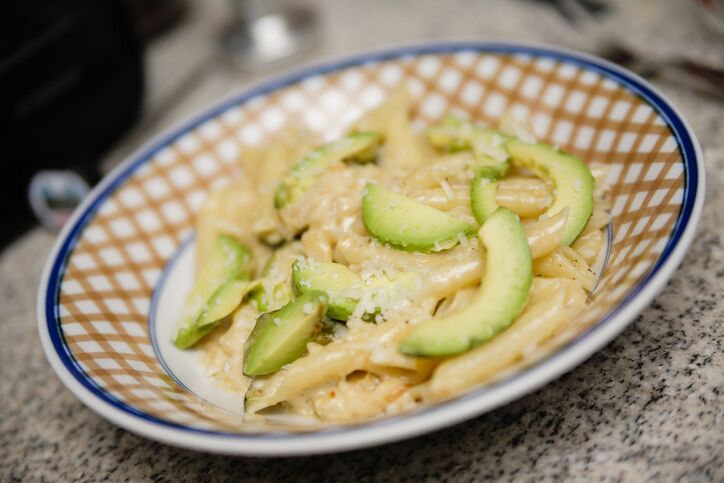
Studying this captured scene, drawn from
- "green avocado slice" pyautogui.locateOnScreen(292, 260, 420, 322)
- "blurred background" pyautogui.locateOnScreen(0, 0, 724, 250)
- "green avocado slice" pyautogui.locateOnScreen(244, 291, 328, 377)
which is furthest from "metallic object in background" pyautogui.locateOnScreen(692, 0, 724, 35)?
"green avocado slice" pyautogui.locateOnScreen(244, 291, 328, 377)

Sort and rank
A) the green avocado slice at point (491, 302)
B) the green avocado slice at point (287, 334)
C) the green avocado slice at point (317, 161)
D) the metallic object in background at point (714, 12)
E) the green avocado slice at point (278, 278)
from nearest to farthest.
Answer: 1. the green avocado slice at point (491, 302)
2. the green avocado slice at point (287, 334)
3. the green avocado slice at point (278, 278)
4. the green avocado slice at point (317, 161)
5. the metallic object in background at point (714, 12)

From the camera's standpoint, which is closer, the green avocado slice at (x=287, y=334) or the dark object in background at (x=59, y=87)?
the green avocado slice at (x=287, y=334)

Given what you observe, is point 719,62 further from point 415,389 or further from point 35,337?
point 35,337

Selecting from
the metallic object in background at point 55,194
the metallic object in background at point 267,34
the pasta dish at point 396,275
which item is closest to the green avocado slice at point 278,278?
the pasta dish at point 396,275

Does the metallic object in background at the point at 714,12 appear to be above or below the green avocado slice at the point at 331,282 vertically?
→ above

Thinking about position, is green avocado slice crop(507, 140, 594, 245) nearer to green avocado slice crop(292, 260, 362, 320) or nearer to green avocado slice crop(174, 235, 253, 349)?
green avocado slice crop(292, 260, 362, 320)

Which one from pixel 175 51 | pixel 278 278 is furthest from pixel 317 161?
pixel 175 51

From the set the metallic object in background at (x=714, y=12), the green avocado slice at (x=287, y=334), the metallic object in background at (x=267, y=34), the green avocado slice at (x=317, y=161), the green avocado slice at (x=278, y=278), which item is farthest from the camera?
the metallic object in background at (x=267, y=34)

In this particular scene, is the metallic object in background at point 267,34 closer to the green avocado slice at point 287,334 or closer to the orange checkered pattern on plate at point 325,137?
the orange checkered pattern on plate at point 325,137
